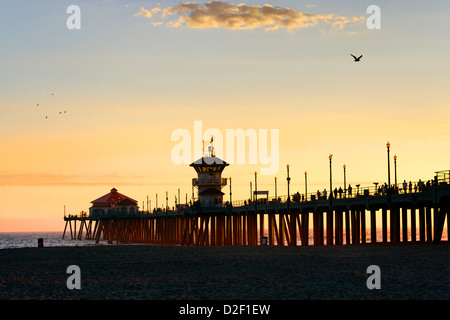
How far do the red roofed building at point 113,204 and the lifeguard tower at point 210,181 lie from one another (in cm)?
5466

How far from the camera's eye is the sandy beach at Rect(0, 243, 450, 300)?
22.0 m

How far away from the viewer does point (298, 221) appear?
69.4 meters

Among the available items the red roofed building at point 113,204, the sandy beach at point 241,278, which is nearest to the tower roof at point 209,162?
the red roofed building at point 113,204

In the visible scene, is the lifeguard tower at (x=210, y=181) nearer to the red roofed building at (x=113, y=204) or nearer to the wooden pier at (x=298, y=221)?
the wooden pier at (x=298, y=221)

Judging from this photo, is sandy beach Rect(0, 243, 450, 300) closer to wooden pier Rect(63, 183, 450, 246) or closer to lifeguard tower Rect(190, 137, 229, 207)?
wooden pier Rect(63, 183, 450, 246)

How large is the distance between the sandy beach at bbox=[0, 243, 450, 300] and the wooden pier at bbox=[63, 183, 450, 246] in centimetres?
1366

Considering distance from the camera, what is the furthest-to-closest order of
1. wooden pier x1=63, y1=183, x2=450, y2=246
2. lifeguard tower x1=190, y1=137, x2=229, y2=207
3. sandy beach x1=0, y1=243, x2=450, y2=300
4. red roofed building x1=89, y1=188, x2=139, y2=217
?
red roofed building x1=89, y1=188, x2=139, y2=217
lifeguard tower x1=190, y1=137, x2=229, y2=207
wooden pier x1=63, y1=183, x2=450, y2=246
sandy beach x1=0, y1=243, x2=450, y2=300

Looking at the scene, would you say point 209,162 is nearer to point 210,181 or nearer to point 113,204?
point 210,181

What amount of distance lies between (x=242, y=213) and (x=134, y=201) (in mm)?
74757

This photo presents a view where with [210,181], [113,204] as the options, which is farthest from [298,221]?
[113,204]

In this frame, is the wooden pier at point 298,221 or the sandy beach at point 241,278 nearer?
the sandy beach at point 241,278

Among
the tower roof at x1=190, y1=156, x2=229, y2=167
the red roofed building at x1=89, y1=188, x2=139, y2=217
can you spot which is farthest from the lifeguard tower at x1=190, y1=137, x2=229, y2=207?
the red roofed building at x1=89, y1=188, x2=139, y2=217

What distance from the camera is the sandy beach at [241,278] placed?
2195 centimetres
